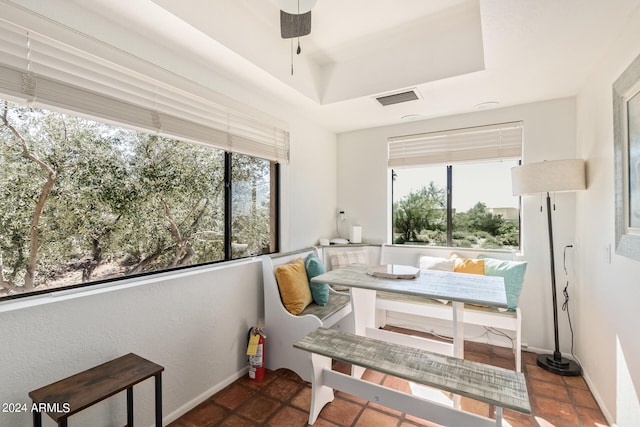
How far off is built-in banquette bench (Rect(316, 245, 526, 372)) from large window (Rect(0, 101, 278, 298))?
1488 millimetres

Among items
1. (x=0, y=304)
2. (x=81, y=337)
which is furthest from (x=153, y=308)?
(x=0, y=304)

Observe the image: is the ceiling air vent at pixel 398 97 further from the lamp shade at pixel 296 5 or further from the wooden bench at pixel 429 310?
the wooden bench at pixel 429 310

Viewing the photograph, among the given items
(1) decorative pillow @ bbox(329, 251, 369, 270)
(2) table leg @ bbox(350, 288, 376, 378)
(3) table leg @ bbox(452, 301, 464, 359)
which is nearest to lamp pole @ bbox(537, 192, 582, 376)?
(3) table leg @ bbox(452, 301, 464, 359)

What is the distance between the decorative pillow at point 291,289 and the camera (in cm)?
240

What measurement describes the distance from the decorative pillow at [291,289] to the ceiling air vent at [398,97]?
5.81 ft

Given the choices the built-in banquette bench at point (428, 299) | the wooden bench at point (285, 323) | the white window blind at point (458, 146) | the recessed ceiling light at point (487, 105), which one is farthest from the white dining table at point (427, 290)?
the recessed ceiling light at point (487, 105)

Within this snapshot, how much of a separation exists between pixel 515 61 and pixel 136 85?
8.29ft

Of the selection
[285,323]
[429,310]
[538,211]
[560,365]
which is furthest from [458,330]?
[538,211]

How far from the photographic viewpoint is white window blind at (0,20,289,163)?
4.29 feet

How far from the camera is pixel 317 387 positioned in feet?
6.20

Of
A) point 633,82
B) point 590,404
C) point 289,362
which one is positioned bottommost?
point 590,404

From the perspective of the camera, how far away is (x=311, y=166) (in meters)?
3.39

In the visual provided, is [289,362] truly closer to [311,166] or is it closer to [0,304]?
[0,304]

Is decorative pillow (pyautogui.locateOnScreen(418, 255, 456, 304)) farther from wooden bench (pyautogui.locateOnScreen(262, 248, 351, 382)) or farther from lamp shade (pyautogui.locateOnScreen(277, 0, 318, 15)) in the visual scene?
lamp shade (pyautogui.locateOnScreen(277, 0, 318, 15))
